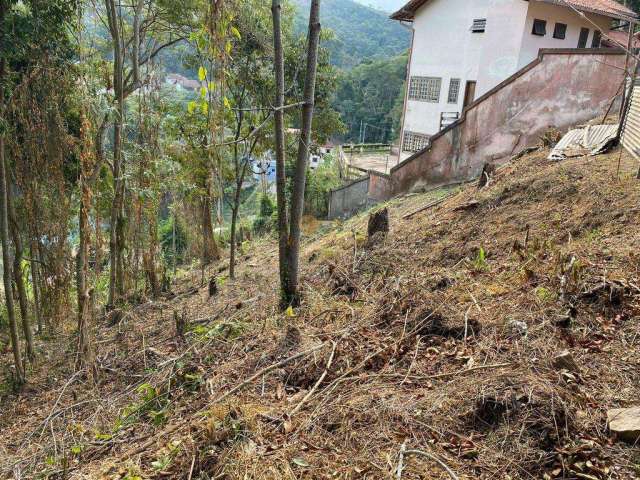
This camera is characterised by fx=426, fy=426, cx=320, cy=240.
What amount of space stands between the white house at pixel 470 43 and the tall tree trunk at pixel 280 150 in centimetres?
1360

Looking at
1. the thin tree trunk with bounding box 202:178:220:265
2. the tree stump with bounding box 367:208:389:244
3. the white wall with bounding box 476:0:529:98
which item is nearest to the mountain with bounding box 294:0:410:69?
the white wall with bounding box 476:0:529:98

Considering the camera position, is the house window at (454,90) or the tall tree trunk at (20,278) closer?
the tall tree trunk at (20,278)

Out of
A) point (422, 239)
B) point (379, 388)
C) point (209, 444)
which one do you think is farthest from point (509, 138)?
point (209, 444)

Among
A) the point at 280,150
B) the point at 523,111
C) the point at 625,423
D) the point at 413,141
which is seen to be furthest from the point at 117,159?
the point at 413,141

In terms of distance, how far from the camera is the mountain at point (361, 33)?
1850 inches

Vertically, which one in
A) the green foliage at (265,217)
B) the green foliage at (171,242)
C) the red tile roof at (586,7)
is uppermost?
the red tile roof at (586,7)

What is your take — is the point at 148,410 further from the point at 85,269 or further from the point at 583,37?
the point at 583,37

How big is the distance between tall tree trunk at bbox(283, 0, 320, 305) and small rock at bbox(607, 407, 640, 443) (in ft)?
9.87

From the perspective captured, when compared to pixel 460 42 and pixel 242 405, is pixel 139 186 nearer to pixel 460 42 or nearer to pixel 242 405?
pixel 242 405

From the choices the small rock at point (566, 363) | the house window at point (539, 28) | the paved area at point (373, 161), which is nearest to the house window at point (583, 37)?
the house window at point (539, 28)

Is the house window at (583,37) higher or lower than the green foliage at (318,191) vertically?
higher

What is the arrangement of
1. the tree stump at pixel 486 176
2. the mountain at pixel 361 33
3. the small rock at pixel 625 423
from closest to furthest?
the small rock at pixel 625 423 < the tree stump at pixel 486 176 < the mountain at pixel 361 33

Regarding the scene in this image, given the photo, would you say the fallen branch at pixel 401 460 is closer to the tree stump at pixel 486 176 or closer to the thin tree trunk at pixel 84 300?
the thin tree trunk at pixel 84 300

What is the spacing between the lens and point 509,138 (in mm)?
10844
